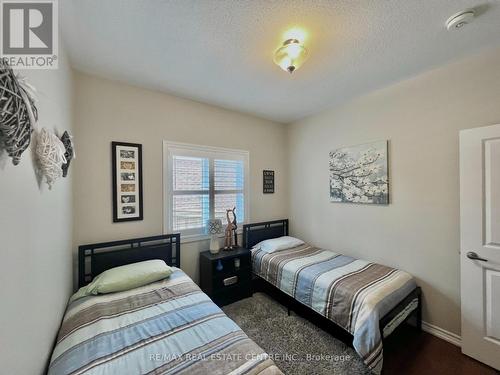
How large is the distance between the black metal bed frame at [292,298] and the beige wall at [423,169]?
18 centimetres

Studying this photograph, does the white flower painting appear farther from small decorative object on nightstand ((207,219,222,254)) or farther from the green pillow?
the green pillow

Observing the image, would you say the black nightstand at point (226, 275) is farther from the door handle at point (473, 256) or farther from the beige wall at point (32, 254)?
the door handle at point (473, 256)

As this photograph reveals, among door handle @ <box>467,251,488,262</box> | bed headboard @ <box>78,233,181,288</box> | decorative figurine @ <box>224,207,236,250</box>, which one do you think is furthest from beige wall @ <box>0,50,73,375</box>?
door handle @ <box>467,251,488,262</box>

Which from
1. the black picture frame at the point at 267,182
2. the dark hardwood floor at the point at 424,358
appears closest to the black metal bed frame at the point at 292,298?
the dark hardwood floor at the point at 424,358

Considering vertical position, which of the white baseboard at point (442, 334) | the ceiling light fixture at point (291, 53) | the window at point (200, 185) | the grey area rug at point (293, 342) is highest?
the ceiling light fixture at point (291, 53)

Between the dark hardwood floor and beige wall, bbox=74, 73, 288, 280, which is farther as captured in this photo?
beige wall, bbox=74, 73, 288, 280

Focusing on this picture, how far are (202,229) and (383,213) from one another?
2.27 metres

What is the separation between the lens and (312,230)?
3.36 m

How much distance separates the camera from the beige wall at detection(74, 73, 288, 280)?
6.97ft

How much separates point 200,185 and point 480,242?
286cm

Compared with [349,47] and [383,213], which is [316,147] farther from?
[349,47]

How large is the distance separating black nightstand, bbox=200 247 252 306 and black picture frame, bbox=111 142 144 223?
990mm

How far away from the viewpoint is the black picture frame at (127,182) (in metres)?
2.26

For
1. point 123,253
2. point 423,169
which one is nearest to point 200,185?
point 123,253
